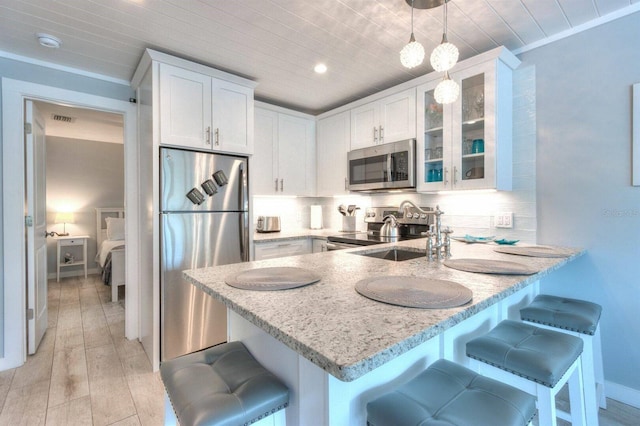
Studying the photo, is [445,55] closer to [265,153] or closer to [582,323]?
[582,323]

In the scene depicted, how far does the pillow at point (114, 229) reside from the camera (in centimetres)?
510

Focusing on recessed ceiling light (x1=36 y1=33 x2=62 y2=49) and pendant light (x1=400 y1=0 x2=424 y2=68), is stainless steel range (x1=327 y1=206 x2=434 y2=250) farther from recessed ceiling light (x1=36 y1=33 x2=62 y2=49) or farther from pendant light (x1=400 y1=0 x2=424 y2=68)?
recessed ceiling light (x1=36 y1=33 x2=62 y2=49)

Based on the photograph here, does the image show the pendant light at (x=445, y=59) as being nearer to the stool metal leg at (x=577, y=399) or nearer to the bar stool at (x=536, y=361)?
the bar stool at (x=536, y=361)

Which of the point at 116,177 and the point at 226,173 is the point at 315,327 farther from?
the point at 116,177

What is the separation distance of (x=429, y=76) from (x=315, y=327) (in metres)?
2.46

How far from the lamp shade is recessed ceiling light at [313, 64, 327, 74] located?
5.13 meters

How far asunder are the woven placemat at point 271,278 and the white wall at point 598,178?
193 centimetres

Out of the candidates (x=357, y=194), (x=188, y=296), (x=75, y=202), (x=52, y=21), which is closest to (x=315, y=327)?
(x=188, y=296)

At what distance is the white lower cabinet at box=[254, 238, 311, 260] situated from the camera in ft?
9.36

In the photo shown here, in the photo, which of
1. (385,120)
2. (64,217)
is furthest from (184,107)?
(64,217)

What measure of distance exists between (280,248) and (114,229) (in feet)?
12.3

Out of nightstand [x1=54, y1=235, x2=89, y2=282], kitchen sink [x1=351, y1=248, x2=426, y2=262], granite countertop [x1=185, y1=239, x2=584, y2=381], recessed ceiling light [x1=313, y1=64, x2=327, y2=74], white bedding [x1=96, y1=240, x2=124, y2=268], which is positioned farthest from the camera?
nightstand [x1=54, y1=235, x2=89, y2=282]

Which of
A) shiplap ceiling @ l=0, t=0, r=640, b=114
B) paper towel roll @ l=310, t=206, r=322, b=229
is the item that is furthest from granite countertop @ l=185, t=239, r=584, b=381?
paper towel roll @ l=310, t=206, r=322, b=229

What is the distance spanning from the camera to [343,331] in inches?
26.2
